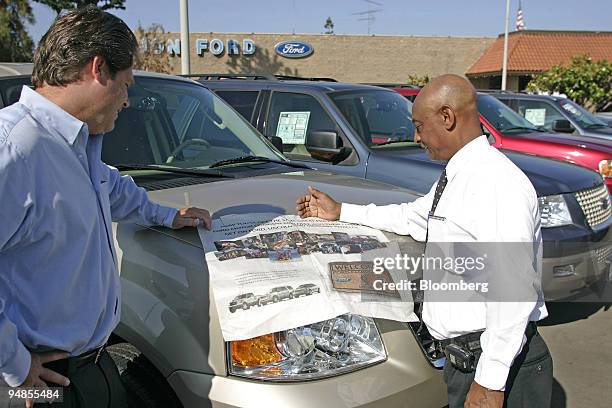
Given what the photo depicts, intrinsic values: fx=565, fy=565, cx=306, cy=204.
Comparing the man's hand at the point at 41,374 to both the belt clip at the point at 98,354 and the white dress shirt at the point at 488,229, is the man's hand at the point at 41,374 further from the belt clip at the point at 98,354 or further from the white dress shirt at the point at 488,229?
the white dress shirt at the point at 488,229

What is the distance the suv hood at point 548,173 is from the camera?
4776mm

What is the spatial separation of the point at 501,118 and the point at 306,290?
682 cm

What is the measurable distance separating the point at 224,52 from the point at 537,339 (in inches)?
1309

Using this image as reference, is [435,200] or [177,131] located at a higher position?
[177,131]

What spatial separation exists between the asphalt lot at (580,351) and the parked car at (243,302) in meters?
2.59

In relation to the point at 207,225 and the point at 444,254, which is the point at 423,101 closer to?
the point at 444,254

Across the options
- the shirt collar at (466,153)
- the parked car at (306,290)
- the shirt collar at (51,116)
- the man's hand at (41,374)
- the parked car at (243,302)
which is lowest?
the man's hand at (41,374)

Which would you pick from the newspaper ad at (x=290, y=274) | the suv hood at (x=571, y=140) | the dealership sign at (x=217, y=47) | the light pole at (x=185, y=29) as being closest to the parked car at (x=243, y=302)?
the newspaper ad at (x=290, y=274)

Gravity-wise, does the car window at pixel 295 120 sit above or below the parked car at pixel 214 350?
above

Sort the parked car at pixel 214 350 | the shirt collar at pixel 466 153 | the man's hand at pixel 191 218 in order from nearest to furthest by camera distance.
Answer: the parked car at pixel 214 350
the shirt collar at pixel 466 153
the man's hand at pixel 191 218

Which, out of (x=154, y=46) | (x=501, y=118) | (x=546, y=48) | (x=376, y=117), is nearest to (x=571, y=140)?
(x=501, y=118)

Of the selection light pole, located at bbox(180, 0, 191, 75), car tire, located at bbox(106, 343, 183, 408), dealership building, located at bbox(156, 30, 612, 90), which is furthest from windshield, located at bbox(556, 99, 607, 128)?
dealership building, located at bbox(156, 30, 612, 90)

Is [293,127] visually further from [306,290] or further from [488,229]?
[488,229]

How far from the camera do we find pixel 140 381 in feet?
7.07
